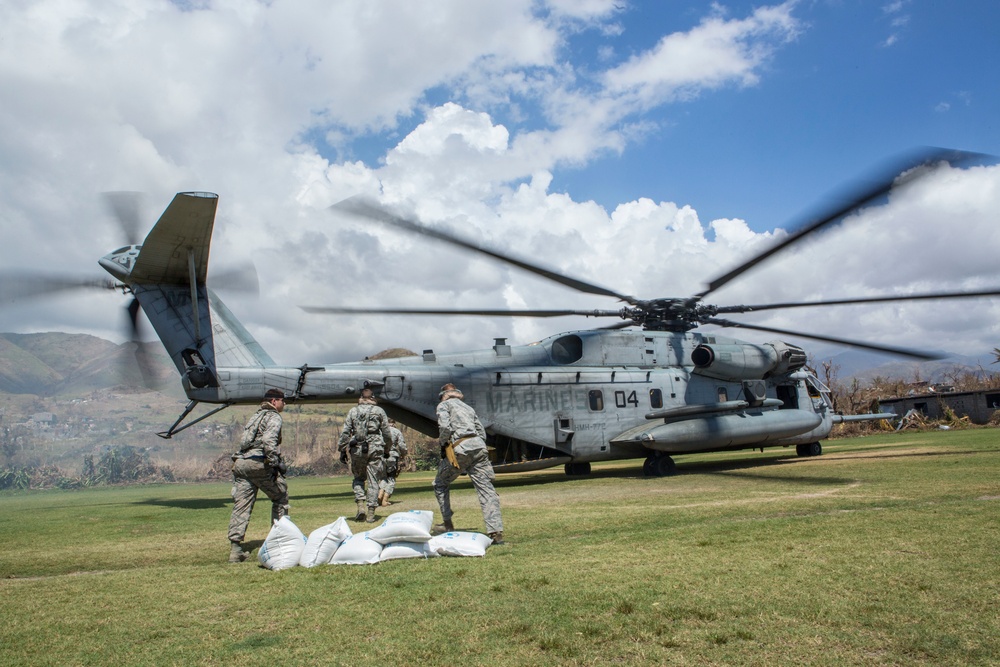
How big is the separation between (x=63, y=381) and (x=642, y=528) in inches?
6016

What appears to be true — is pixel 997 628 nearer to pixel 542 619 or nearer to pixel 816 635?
pixel 816 635

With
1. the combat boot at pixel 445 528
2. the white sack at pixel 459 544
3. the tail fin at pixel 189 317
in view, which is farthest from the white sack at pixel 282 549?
the tail fin at pixel 189 317

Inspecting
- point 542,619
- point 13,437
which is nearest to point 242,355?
point 542,619

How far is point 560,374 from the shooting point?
1539 cm

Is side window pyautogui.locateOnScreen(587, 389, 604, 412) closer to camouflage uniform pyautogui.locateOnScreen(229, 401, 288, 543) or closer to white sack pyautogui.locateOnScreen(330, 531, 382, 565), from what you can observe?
camouflage uniform pyautogui.locateOnScreen(229, 401, 288, 543)

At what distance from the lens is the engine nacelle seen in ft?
53.3

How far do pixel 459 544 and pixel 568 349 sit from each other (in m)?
10.4

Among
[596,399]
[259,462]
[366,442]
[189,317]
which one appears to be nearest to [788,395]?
[596,399]

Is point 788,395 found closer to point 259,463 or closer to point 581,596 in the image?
point 259,463

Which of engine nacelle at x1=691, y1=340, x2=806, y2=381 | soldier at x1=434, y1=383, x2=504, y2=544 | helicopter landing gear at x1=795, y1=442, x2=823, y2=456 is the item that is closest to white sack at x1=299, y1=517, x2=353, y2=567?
soldier at x1=434, y1=383, x2=504, y2=544

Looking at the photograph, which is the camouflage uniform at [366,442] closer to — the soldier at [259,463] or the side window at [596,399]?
the soldier at [259,463]

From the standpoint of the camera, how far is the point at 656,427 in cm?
1546

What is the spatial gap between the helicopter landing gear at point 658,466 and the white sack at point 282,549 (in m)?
10.5

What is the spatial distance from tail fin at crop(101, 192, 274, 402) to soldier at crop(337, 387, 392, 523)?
10.6 ft
